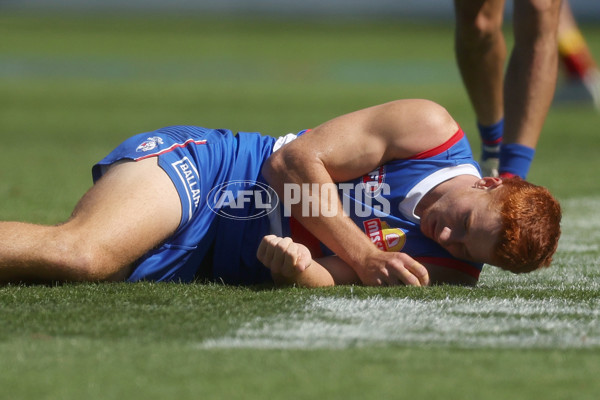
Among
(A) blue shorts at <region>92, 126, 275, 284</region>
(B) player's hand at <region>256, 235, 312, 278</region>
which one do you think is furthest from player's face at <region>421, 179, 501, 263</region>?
(A) blue shorts at <region>92, 126, 275, 284</region>

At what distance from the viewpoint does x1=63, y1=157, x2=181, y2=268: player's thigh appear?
3258 millimetres

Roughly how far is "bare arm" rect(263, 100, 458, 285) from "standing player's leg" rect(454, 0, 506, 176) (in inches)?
77.6

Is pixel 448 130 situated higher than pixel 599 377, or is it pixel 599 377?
pixel 448 130

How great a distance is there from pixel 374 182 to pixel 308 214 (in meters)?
0.28

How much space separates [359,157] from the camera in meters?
3.44

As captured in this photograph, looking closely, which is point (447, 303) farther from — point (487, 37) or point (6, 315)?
point (487, 37)

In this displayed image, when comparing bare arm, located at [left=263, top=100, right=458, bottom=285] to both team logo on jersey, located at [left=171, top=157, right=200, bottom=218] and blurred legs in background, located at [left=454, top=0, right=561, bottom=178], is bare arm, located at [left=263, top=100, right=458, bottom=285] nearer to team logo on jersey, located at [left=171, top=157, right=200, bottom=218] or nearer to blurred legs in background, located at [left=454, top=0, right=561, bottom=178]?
team logo on jersey, located at [left=171, top=157, right=200, bottom=218]

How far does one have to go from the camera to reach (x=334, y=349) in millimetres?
2537

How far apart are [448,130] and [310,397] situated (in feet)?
5.34

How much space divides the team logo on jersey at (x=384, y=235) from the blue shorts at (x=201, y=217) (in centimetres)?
41

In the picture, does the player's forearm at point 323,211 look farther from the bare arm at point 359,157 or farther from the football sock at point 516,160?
the football sock at point 516,160

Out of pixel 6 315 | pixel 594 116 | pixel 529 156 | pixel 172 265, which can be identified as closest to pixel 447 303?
pixel 172 265

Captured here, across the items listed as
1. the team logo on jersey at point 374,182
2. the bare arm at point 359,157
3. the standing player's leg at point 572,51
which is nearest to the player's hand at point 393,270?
the bare arm at point 359,157

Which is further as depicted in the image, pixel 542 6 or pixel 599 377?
pixel 542 6
